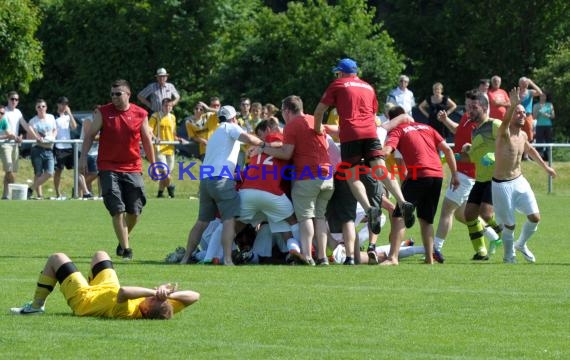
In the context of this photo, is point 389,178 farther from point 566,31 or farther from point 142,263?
point 566,31

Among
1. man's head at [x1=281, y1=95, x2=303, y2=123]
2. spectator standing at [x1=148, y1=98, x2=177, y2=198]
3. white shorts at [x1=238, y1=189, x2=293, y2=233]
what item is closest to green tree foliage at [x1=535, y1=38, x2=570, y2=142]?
spectator standing at [x1=148, y1=98, x2=177, y2=198]

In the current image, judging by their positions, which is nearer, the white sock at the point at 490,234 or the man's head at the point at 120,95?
the man's head at the point at 120,95

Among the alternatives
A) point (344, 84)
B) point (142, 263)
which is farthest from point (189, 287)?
point (344, 84)

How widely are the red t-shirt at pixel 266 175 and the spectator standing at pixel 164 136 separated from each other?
41.7ft

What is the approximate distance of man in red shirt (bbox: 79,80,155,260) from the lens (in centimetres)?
1706

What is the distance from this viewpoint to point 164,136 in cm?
3023

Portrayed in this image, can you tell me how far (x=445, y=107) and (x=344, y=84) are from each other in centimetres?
1642

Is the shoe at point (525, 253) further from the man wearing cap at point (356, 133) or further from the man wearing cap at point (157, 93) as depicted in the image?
the man wearing cap at point (157, 93)

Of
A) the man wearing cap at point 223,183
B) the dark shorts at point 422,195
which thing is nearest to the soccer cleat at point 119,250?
the man wearing cap at point 223,183

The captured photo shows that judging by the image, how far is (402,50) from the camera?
2089 inches

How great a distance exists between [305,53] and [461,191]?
28.9m

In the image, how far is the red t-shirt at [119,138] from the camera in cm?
1708

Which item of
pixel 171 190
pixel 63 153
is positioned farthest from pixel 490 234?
pixel 63 153

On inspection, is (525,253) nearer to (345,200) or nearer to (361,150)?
(345,200)
